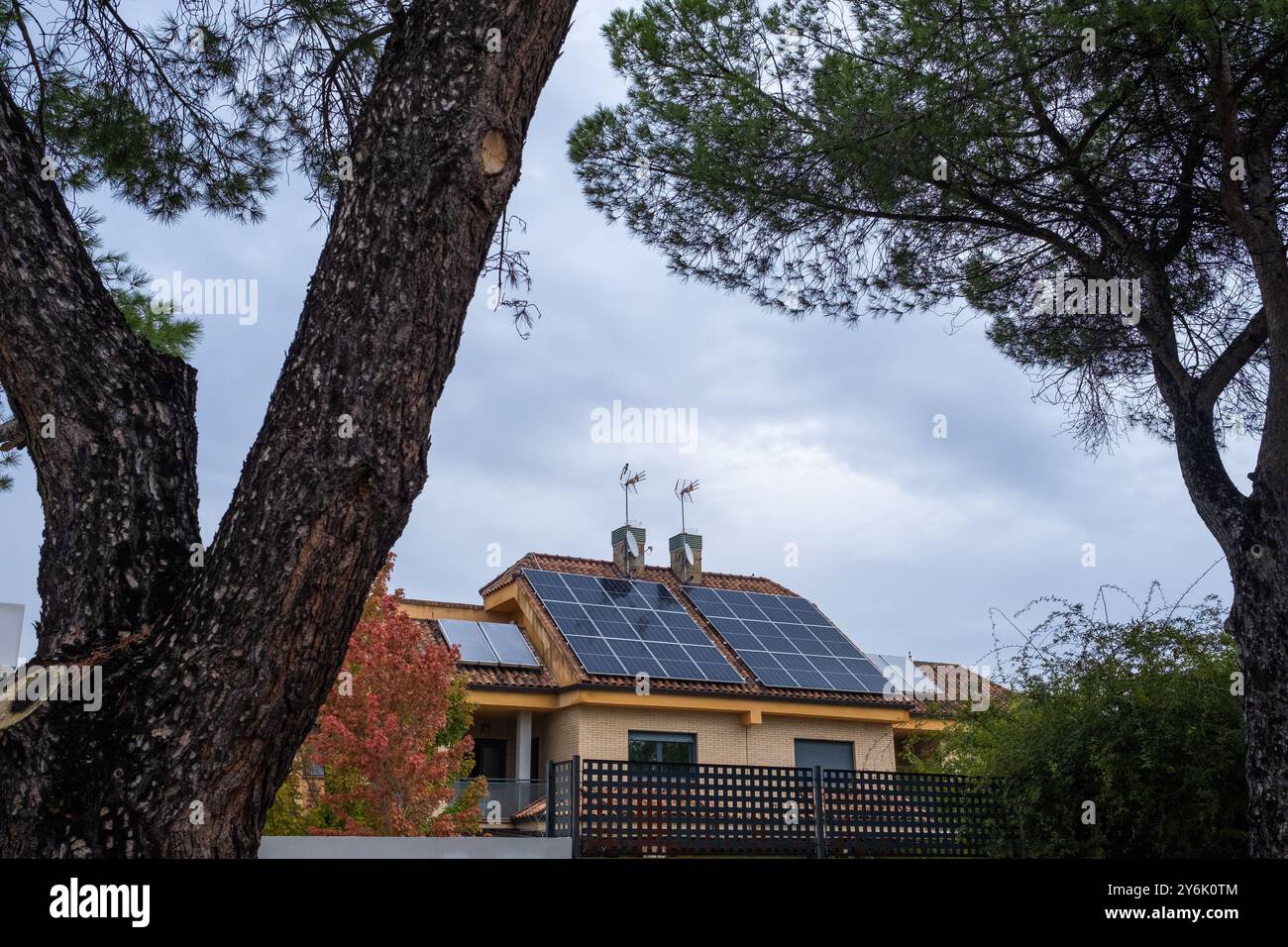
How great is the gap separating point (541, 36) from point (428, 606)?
62.6ft

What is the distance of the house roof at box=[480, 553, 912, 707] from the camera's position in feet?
60.9

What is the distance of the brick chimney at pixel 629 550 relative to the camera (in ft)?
74.9

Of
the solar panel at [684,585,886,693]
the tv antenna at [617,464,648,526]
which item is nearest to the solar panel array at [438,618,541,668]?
the solar panel at [684,585,886,693]

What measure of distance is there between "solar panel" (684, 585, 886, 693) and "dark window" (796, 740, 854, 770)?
3.47 ft

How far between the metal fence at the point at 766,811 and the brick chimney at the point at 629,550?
11.6 m

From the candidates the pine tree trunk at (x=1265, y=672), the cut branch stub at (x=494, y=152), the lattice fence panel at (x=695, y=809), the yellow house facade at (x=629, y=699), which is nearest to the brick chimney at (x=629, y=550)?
the yellow house facade at (x=629, y=699)

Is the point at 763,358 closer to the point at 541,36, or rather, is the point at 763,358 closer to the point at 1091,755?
the point at 1091,755

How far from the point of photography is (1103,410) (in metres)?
10.8

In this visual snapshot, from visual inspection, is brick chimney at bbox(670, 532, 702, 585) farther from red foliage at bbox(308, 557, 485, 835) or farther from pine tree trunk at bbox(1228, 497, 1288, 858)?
pine tree trunk at bbox(1228, 497, 1288, 858)

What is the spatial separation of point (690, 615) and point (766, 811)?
10555mm

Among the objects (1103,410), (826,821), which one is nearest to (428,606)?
(826,821)

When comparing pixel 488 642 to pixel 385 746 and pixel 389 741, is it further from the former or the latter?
pixel 385 746

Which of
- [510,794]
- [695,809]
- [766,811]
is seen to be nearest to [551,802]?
[695,809]
